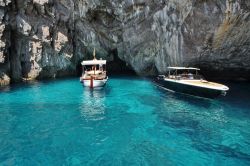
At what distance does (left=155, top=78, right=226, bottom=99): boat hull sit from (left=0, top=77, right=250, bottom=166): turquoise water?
671 millimetres

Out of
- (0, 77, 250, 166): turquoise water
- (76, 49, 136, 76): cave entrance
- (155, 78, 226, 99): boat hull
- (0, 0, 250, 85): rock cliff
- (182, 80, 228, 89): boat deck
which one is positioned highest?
(0, 0, 250, 85): rock cliff

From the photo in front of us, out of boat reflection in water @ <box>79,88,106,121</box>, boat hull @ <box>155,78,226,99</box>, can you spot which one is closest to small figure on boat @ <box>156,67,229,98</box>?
boat hull @ <box>155,78,226,99</box>

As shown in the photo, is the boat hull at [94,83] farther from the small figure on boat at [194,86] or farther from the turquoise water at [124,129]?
the small figure on boat at [194,86]

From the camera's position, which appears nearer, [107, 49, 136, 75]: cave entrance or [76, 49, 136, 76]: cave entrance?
[76, 49, 136, 76]: cave entrance

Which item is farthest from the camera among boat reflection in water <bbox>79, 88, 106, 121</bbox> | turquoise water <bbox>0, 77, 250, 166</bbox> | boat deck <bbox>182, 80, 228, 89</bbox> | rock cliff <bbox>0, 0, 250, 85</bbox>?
rock cliff <bbox>0, 0, 250, 85</bbox>

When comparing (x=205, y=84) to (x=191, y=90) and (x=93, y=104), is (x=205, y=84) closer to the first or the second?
(x=191, y=90)

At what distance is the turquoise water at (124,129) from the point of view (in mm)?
17438

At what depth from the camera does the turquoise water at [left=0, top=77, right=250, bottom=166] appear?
57.2ft

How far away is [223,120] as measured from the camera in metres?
24.3

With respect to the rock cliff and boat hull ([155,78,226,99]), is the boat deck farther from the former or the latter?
the rock cliff

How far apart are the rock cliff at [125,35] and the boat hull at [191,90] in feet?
20.9

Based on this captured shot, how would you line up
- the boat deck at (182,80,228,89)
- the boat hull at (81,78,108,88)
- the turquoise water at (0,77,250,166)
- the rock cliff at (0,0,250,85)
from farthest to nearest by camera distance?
the boat hull at (81,78,108,88) → the rock cliff at (0,0,250,85) → the boat deck at (182,80,228,89) → the turquoise water at (0,77,250,166)

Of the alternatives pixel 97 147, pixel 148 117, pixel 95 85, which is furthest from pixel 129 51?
pixel 97 147

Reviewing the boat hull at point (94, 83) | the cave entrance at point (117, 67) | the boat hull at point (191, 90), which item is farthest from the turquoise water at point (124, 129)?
the cave entrance at point (117, 67)
